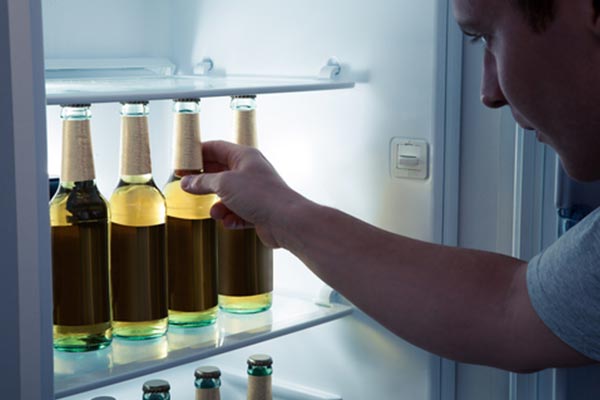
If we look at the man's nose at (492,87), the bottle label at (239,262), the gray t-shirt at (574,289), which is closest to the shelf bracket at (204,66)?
the bottle label at (239,262)

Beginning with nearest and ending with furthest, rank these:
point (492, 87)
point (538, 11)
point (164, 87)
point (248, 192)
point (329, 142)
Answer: point (538, 11)
point (492, 87)
point (248, 192)
point (164, 87)
point (329, 142)

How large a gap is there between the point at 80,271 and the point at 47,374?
0.24 meters

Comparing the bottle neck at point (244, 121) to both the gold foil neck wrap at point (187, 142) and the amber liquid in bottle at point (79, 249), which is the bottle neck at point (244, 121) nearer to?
the gold foil neck wrap at point (187, 142)

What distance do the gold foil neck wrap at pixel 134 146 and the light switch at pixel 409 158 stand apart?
1.33 ft

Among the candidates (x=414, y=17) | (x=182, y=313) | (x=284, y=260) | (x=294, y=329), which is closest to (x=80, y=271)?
(x=182, y=313)

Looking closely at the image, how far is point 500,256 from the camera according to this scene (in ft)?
3.77

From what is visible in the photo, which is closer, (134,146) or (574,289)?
(574,289)

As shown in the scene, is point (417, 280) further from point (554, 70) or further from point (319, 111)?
point (319, 111)

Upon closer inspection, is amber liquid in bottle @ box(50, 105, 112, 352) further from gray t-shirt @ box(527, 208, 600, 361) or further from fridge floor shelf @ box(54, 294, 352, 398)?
gray t-shirt @ box(527, 208, 600, 361)

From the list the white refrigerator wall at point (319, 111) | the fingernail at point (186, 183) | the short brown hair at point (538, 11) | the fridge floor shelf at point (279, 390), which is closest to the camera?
the short brown hair at point (538, 11)

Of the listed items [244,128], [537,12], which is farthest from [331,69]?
[537,12]

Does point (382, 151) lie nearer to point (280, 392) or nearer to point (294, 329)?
point (294, 329)

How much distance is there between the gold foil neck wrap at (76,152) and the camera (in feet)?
4.13

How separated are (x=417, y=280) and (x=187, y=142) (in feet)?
1.38
